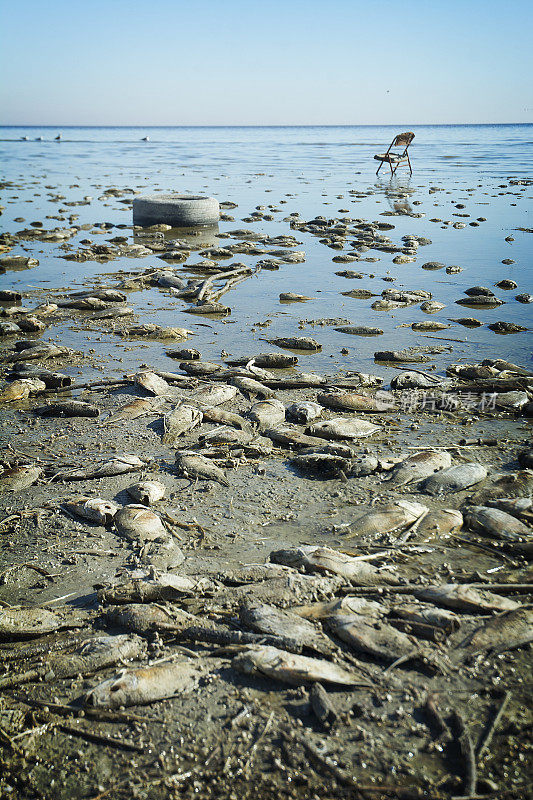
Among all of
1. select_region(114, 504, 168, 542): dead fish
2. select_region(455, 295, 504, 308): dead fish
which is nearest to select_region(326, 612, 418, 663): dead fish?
select_region(114, 504, 168, 542): dead fish

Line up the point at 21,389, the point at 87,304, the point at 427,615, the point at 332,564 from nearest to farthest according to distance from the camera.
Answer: the point at 427,615 → the point at 332,564 → the point at 21,389 → the point at 87,304

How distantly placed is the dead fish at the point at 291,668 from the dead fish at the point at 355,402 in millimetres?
3087

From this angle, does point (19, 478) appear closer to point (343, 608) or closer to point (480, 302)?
point (343, 608)

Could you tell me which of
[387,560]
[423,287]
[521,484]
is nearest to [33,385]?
[387,560]

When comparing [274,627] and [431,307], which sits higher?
[431,307]

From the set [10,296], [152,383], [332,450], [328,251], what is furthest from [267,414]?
[328,251]

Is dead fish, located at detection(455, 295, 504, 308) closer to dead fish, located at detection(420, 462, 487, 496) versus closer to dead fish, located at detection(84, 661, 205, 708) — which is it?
dead fish, located at detection(420, 462, 487, 496)

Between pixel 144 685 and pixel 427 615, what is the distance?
4.08 ft

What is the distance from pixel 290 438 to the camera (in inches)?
191

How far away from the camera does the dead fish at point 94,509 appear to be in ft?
12.3

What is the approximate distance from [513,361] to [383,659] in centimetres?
481

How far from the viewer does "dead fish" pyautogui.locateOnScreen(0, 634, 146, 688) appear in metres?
2.61

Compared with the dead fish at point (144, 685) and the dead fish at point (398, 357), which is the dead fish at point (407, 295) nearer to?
the dead fish at point (398, 357)

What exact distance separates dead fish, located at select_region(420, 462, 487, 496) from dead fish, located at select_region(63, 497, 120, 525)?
1988 mm
